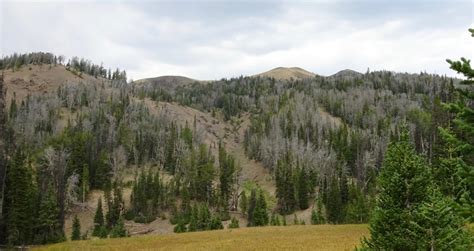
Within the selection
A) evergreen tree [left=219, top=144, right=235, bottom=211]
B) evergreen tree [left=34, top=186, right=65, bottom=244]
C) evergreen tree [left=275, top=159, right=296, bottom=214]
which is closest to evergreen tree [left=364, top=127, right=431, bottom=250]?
evergreen tree [left=34, top=186, right=65, bottom=244]

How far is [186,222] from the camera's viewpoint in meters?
84.3

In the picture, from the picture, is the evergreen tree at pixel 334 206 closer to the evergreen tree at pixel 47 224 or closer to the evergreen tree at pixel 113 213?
the evergreen tree at pixel 113 213

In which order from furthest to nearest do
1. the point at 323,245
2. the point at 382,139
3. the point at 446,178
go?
the point at 382,139
the point at 323,245
the point at 446,178

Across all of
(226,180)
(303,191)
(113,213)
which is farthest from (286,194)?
(113,213)

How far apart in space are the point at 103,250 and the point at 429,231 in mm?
36057

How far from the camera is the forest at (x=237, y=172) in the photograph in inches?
650

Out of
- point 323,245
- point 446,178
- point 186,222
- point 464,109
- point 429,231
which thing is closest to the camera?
point 464,109

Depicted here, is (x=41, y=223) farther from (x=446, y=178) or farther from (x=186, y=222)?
(x=446, y=178)

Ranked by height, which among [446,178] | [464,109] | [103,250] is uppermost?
[464,109]

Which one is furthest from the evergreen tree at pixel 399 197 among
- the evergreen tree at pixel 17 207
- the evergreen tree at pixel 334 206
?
the evergreen tree at pixel 334 206

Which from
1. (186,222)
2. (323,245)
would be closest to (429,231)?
(323,245)

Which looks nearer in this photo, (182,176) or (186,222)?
(186,222)

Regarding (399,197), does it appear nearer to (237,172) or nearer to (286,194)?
(286,194)

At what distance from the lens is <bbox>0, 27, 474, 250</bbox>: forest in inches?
650
